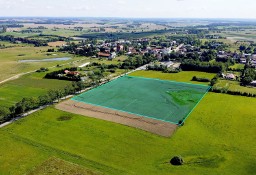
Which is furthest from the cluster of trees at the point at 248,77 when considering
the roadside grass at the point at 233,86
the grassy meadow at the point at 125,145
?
the grassy meadow at the point at 125,145

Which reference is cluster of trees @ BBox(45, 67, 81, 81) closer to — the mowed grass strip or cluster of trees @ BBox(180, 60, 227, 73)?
cluster of trees @ BBox(180, 60, 227, 73)

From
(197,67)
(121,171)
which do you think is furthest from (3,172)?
(197,67)

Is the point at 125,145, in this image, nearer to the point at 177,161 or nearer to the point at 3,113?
the point at 177,161

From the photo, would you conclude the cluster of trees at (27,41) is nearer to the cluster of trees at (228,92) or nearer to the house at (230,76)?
the house at (230,76)

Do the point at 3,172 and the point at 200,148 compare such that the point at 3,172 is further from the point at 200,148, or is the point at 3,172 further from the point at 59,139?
the point at 200,148

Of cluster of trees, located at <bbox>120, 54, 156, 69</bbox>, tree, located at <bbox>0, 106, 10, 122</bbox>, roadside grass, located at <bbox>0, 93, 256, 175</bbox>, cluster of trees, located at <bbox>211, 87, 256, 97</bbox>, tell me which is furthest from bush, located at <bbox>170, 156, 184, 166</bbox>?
cluster of trees, located at <bbox>120, 54, 156, 69</bbox>

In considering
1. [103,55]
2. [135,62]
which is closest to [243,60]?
[135,62]

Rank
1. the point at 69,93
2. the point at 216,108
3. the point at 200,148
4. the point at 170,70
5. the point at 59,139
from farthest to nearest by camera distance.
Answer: the point at 170,70 → the point at 69,93 → the point at 216,108 → the point at 59,139 → the point at 200,148
